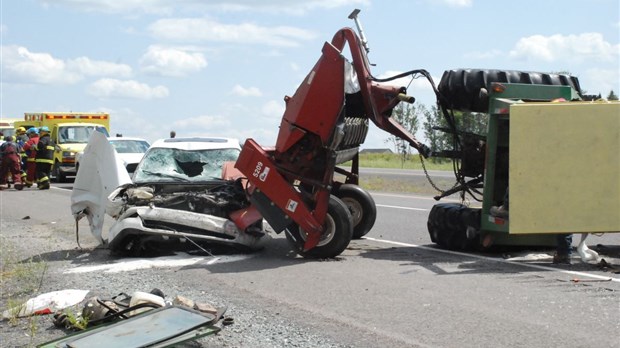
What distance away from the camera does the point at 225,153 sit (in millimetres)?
12594

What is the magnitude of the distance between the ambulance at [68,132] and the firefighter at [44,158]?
2.49m

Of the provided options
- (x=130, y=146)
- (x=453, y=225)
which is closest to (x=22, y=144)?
(x=130, y=146)

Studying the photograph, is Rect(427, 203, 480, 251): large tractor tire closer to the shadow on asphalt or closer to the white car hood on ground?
the shadow on asphalt

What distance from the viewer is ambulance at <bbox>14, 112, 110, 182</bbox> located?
30078 mm

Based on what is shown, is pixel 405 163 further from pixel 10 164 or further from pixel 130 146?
pixel 10 164

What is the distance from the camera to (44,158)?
84.6 feet

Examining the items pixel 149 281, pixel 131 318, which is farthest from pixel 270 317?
pixel 149 281

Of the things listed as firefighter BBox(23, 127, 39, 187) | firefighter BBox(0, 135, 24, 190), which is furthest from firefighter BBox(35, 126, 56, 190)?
A: firefighter BBox(0, 135, 24, 190)

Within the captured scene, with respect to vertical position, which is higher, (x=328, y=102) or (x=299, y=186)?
(x=328, y=102)

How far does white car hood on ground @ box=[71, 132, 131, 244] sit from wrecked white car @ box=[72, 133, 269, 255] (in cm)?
1

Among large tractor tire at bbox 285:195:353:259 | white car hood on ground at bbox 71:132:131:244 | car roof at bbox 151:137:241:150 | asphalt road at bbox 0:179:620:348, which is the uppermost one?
car roof at bbox 151:137:241:150

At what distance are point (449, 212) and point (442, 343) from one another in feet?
16.5

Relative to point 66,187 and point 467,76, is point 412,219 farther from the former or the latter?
point 66,187

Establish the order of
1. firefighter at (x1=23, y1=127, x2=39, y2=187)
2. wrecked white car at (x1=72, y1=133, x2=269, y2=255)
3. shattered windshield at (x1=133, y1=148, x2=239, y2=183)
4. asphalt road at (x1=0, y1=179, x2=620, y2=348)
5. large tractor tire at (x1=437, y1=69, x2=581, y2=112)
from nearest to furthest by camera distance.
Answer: asphalt road at (x1=0, y1=179, x2=620, y2=348)
wrecked white car at (x1=72, y1=133, x2=269, y2=255)
large tractor tire at (x1=437, y1=69, x2=581, y2=112)
shattered windshield at (x1=133, y1=148, x2=239, y2=183)
firefighter at (x1=23, y1=127, x2=39, y2=187)
